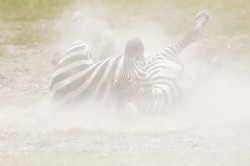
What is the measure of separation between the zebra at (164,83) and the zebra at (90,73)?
18cm

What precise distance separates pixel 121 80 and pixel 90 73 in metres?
0.55

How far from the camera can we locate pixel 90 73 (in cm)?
794

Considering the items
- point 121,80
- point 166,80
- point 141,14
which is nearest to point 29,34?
point 141,14

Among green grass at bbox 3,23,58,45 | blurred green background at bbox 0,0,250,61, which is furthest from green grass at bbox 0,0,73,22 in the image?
green grass at bbox 3,23,58,45

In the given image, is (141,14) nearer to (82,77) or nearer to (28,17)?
(28,17)

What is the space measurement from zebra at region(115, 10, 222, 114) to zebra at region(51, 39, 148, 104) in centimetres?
18

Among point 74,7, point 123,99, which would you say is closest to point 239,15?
point 74,7

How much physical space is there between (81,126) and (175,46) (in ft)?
7.22

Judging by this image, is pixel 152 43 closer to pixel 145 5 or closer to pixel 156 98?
pixel 156 98

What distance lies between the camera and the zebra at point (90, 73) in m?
7.56

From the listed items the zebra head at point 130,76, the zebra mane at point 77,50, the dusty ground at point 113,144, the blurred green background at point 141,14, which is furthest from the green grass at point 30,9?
the zebra head at point 130,76

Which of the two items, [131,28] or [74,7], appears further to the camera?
[74,7]

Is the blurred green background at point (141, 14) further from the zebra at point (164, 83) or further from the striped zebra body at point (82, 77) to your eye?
the striped zebra body at point (82, 77)

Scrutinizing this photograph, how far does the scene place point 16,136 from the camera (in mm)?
7445
